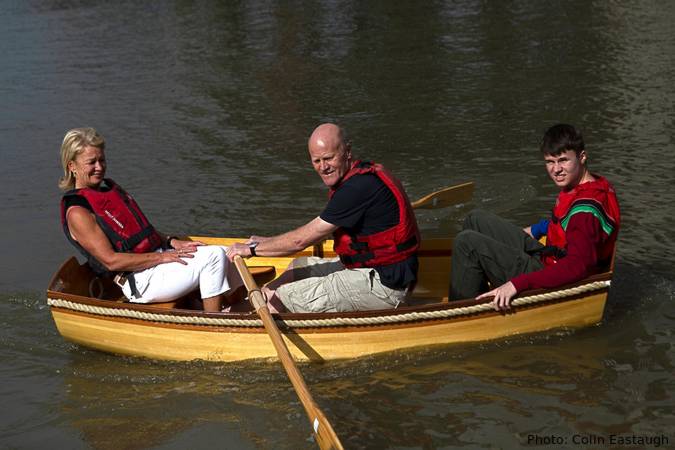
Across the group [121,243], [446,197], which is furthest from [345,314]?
[446,197]

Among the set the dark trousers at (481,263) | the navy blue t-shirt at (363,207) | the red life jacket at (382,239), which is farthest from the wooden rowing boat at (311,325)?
the navy blue t-shirt at (363,207)

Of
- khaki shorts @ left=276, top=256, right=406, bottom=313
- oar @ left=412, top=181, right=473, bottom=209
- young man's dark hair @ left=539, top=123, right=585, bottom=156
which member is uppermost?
young man's dark hair @ left=539, top=123, right=585, bottom=156

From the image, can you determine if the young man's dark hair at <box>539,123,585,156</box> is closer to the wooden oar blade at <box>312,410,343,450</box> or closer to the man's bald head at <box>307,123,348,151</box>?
the man's bald head at <box>307,123,348,151</box>

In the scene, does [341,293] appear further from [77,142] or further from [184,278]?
[77,142]

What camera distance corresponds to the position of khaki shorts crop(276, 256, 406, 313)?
541 centimetres

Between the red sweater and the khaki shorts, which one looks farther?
the khaki shorts

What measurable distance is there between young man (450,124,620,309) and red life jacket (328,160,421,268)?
0.39 meters

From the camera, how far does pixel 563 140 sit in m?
5.14

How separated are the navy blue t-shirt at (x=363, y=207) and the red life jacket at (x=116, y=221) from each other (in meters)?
1.33

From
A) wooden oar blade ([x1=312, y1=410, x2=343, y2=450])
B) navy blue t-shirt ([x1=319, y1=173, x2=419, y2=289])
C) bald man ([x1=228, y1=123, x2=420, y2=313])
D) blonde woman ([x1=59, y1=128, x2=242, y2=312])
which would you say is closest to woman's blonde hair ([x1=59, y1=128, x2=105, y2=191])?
blonde woman ([x1=59, y1=128, x2=242, y2=312])

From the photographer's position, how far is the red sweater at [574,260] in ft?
16.8

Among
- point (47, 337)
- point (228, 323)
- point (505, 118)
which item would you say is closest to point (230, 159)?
point (505, 118)

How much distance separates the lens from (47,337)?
635 centimetres

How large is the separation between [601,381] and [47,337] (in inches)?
150
